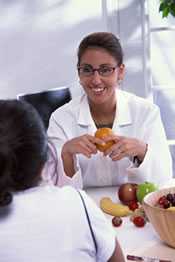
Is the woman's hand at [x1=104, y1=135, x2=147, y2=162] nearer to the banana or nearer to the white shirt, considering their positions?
the banana

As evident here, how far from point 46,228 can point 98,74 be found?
1.03m

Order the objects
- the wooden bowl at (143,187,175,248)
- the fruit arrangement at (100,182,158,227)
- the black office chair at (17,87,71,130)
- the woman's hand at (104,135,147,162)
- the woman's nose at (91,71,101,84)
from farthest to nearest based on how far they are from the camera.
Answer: the black office chair at (17,87,71,130) < the woman's nose at (91,71,101,84) < the woman's hand at (104,135,147,162) < the fruit arrangement at (100,182,158,227) < the wooden bowl at (143,187,175,248)

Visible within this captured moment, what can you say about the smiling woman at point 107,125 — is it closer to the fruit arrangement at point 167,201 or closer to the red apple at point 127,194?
the red apple at point 127,194

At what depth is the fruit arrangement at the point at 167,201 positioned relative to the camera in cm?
131

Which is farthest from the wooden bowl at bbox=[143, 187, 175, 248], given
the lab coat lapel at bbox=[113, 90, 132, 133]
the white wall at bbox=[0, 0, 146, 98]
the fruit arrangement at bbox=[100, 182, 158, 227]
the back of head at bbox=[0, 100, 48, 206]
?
the white wall at bbox=[0, 0, 146, 98]

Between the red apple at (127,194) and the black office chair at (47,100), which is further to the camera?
the black office chair at (47,100)

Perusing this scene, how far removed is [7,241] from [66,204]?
133 mm

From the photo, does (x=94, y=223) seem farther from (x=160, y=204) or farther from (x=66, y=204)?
(x=160, y=204)

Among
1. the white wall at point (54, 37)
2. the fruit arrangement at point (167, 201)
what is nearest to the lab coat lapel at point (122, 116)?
the fruit arrangement at point (167, 201)

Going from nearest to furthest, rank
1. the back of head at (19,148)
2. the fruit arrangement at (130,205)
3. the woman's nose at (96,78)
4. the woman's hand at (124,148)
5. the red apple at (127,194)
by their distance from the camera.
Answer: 1. the back of head at (19,148)
2. the fruit arrangement at (130,205)
3. the red apple at (127,194)
4. the woman's hand at (124,148)
5. the woman's nose at (96,78)

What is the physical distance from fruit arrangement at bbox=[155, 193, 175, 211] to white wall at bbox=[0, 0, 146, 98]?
1.79 meters

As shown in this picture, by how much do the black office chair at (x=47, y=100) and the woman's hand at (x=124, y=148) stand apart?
3.19 feet

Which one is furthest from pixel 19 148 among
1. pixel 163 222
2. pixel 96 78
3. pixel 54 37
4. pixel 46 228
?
pixel 54 37

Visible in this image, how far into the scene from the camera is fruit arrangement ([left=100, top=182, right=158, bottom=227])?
1446mm
